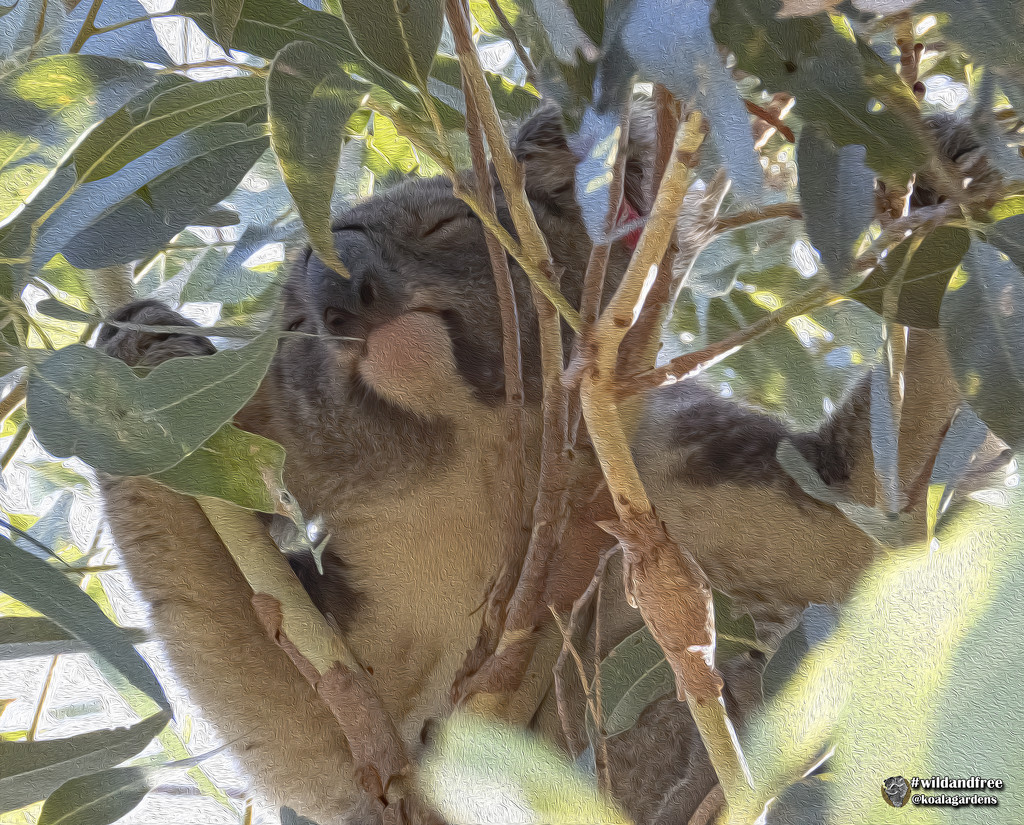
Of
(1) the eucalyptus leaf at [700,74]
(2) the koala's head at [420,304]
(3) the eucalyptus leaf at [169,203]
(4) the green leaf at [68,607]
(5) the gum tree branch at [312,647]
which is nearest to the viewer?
(1) the eucalyptus leaf at [700,74]

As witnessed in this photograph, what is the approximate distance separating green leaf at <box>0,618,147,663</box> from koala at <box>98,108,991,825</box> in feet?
0.88

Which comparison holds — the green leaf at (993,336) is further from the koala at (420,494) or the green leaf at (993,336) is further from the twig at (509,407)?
the twig at (509,407)

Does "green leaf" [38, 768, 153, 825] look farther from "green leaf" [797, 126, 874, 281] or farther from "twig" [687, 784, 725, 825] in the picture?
"green leaf" [797, 126, 874, 281]

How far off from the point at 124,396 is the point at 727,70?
1.59 feet

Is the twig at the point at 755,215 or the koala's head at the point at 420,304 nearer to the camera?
the twig at the point at 755,215

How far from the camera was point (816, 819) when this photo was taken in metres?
0.63

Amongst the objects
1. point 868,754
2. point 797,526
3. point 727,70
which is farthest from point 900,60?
point 797,526

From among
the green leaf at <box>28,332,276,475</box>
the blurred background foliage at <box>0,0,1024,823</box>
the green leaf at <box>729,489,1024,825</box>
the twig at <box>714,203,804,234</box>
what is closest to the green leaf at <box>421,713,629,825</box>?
the blurred background foliage at <box>0,0,1024,823</box>

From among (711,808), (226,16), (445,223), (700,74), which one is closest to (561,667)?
(711,808)

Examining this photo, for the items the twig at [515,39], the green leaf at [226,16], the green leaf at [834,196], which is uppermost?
the green leaf at [226,16]

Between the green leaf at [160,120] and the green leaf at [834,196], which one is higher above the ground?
the green leaf at [160,120]

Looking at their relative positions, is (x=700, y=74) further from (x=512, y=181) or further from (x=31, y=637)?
(x=31, y=637)

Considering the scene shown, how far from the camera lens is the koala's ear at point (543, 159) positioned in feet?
3.53

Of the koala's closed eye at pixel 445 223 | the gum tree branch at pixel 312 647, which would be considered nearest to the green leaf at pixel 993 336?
the gum tree branch at pixel 312 647
